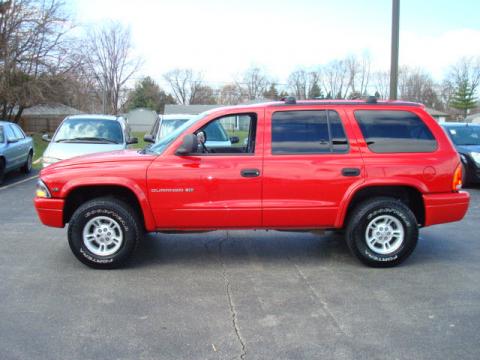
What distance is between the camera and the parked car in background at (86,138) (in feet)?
32.0

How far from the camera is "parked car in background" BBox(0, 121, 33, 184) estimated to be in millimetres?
11617

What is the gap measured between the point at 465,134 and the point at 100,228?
33.6 ft

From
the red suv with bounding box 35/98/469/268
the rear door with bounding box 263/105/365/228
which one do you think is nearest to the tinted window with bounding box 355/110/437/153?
the red suv with bounding box 35/98/469/268

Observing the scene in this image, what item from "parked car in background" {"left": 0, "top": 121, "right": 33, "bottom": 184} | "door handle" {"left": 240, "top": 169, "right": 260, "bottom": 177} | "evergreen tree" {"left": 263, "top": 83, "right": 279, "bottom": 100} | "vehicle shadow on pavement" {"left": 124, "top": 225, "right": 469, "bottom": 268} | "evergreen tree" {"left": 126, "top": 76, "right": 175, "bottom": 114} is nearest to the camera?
"door handle" {"left": 240, "top": 169, "right": 260, "bottom": 177}

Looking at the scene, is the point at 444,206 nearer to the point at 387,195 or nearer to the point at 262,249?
the point at 387,195

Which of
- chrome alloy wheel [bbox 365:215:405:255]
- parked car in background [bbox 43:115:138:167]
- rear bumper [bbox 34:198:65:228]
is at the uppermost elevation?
parked car in background [bbox 43:115:138:167]

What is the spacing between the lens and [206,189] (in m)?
5.16

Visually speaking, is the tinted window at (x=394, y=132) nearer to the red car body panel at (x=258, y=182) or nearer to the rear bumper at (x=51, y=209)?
the red car body panel at (x=258, y=182)

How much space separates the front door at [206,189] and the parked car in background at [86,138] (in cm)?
510

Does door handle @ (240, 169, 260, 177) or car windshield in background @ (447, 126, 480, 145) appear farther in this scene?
car windshield in background @ (447, 126, 480, 145)

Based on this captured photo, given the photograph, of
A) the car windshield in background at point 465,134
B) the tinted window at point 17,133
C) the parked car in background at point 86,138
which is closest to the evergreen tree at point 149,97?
the tinted window at point 17,133

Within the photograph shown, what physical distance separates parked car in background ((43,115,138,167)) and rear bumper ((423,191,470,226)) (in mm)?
6673

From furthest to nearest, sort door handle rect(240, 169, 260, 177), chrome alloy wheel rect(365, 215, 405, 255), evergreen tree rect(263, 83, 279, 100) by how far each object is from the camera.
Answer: evergreen tree rect(263, 83, 279, 100), chrome alloy wheel rect(365, 215, 405, 255), door handle rect(240, 169, 260, 177)

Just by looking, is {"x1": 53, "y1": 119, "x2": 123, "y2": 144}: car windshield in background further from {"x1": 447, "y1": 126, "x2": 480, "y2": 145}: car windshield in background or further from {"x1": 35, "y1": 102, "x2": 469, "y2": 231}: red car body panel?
{"x1": 447, "y1": 126, "x2": 480, "y2": 145}: car windshield in background
